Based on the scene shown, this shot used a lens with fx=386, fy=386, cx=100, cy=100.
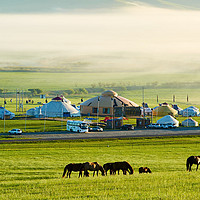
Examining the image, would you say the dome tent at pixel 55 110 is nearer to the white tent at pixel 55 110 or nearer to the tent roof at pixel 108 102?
the white tent at pixel 55 110

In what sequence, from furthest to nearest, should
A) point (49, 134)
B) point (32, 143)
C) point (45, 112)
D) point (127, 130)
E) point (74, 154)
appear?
point (45, 112), point (127, 130), point (49, 134), point (32, 143), point (74, 154)

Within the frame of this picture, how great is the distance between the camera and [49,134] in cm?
8838

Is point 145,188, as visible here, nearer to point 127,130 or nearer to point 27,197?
point 27,197

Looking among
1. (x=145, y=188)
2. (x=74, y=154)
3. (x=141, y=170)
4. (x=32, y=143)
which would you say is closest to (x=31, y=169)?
(x=141, y=170)

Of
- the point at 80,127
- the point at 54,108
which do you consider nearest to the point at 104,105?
the point at 54,108

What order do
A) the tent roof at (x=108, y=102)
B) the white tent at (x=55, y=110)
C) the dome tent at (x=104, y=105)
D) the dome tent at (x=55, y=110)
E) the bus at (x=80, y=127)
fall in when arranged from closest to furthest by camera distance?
the bus at (x=80, y=127), the white tent at (x=55, y=110), the dome tent at (x=55, y=110), the dome tent at (x=104, y=105), the tent roof at (x=108, y=102)

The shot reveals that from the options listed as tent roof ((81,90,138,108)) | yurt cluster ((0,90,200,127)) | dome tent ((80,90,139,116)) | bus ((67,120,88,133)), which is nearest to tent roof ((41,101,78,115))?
yurt cluster ((0,90,200,127))

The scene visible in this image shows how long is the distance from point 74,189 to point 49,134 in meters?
68.4

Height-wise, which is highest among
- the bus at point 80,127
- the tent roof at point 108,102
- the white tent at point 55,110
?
the tent roof at point 108,102

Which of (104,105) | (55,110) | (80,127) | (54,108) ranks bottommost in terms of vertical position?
(80,127)

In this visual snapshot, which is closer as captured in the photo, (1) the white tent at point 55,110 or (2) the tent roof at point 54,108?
(1) the white tent at point 55,110

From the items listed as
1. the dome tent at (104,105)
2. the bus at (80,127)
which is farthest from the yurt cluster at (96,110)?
the bus at (80,127)

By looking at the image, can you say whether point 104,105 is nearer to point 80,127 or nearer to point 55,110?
point 55,110

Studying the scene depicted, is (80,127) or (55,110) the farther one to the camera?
(55,110)
